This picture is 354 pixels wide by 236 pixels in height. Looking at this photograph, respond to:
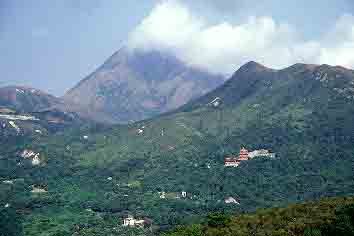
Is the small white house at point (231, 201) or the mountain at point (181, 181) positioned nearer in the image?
the mountain at point (181, 181)

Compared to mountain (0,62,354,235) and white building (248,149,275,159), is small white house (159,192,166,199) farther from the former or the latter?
white building (248,149,275,159)

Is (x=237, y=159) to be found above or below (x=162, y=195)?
above

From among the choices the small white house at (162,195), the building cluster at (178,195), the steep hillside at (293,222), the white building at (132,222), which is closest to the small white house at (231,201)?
the building cluster at (178,195)

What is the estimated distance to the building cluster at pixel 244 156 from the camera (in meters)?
183

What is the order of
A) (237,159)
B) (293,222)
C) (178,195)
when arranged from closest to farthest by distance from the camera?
(293,222), (178,195), (237,159)

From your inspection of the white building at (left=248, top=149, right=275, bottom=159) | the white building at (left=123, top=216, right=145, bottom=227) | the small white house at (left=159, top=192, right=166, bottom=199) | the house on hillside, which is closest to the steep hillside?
the white building at (left=123, top=216, right=145, bottom=227)

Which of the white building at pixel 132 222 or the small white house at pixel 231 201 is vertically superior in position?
the small white house at pixel 231 201

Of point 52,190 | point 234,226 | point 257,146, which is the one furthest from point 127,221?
point 234,226

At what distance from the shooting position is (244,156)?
18825 cm

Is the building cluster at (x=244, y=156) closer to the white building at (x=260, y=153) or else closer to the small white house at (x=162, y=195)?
the white building at (x=260, y=153)

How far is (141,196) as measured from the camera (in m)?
159

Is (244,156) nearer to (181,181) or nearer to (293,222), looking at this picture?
(181,181)

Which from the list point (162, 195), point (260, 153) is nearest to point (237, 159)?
point (260, 153)

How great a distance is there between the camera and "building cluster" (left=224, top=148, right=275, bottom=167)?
601 feet
